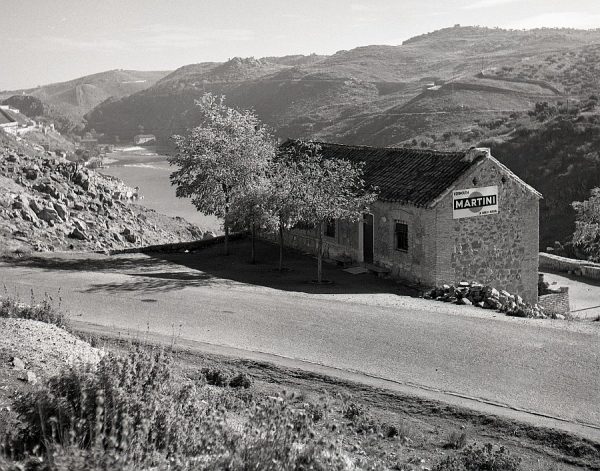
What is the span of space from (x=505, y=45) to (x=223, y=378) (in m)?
162

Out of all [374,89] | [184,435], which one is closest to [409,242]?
[184,435]

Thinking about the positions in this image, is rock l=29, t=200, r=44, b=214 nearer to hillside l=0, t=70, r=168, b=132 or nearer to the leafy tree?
the leafy tree

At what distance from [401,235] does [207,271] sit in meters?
6.10

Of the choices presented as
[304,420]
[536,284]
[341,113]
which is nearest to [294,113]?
[341,113]

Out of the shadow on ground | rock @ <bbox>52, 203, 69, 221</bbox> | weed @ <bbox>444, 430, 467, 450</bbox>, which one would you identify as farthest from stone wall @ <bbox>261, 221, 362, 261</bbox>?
weed @ <bbox>444, 430, 467, 450</bbox>

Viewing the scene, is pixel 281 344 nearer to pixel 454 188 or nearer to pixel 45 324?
pixel 45 324

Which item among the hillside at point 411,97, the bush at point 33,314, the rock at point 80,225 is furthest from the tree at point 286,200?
the hillside at point 411,97

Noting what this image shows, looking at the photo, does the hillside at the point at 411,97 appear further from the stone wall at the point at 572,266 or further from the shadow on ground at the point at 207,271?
the shadow on ground at the point at 207,271

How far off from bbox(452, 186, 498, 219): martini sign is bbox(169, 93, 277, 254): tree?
23.5 ft

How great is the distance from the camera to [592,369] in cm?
1286

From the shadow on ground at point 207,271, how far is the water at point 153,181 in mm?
13715

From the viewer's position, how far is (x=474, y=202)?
21578mm

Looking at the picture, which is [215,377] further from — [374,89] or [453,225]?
[374,89]

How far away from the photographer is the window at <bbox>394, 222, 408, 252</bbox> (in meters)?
22.3
